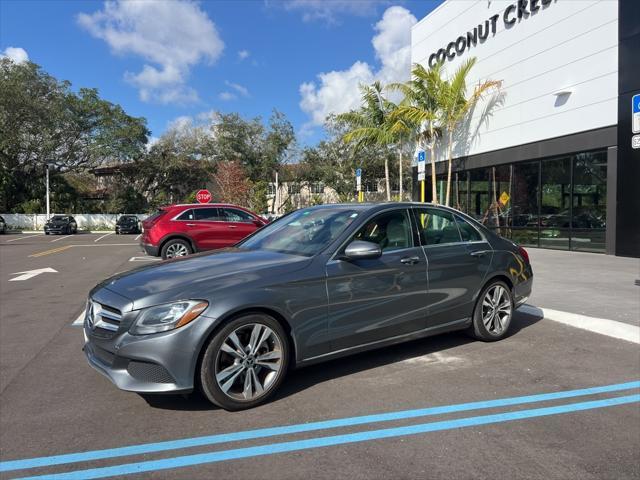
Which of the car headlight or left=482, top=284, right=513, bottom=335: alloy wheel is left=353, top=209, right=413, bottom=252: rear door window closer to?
left=482, top=284, right=513, bottom=335: alloy wheel

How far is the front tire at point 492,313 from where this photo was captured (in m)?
5.46

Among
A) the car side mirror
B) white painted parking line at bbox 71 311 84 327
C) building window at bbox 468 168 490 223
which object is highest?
building window at bbox 468 168 490 223

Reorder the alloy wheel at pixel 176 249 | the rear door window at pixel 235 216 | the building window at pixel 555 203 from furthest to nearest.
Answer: the building window at pixel 555 203 < the rear door window at pixel 235 216 < the alloy wheel at pixel 176 249

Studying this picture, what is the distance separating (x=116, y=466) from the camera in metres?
3.04

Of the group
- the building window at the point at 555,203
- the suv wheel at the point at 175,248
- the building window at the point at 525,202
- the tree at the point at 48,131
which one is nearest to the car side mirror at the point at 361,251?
the suv wheel at the point at 175,248

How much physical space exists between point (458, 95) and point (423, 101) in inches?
56.2

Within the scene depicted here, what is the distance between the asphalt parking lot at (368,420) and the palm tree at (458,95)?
14.1 m

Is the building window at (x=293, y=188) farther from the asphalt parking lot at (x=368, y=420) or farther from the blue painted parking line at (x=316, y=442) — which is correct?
the blue painted parking line at (x=316, y=442)

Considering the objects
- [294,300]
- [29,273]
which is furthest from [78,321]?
[29,273]

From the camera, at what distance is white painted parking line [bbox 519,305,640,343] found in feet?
19.1

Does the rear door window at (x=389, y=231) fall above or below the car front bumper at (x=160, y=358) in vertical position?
above

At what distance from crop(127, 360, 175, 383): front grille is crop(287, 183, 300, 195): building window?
4709cm

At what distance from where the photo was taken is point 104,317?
379 cm

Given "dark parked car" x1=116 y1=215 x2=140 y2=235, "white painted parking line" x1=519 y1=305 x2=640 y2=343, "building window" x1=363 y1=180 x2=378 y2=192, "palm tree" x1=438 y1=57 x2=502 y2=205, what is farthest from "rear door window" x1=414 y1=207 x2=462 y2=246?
"building window" x1=363 y1=180 x2=378 y2=192
